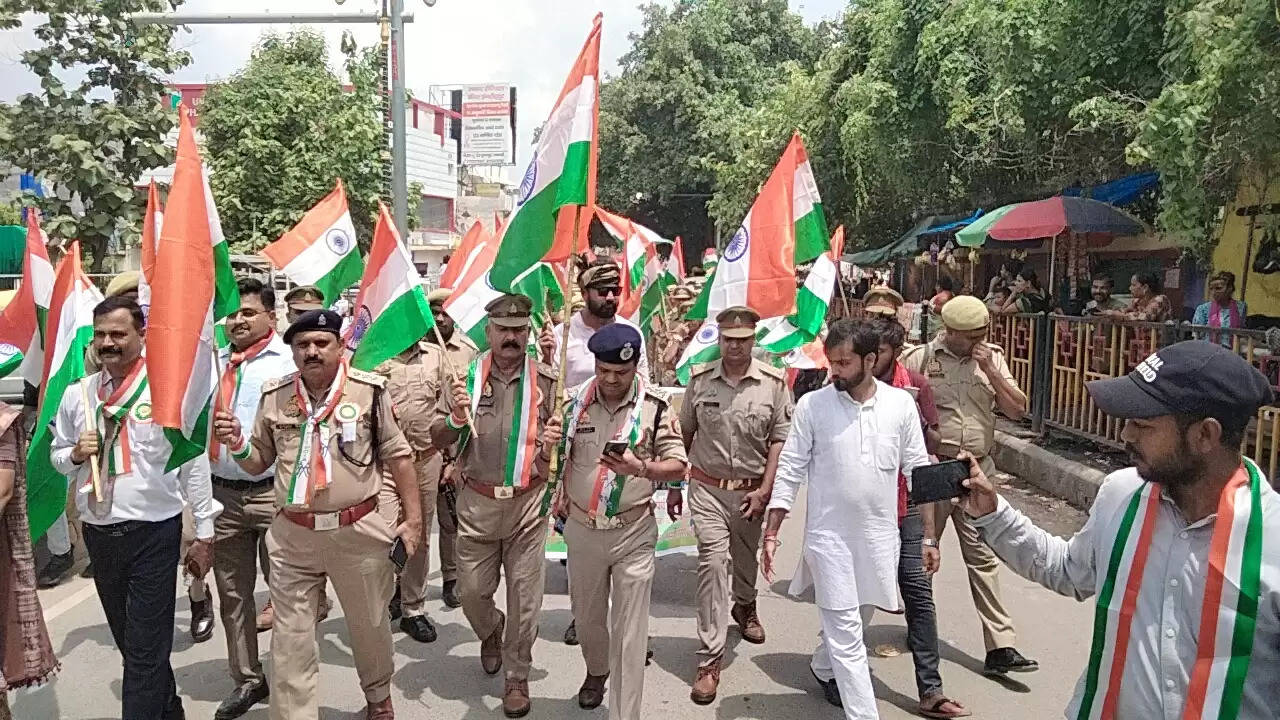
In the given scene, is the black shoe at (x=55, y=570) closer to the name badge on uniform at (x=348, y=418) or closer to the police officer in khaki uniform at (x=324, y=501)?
the police officer in khaki uniform at (x=324, y=501)

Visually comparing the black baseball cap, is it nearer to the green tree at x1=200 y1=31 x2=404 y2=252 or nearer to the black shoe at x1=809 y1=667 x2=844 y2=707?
the black shoe at x1=809 y1=667 x2=844 y2=707

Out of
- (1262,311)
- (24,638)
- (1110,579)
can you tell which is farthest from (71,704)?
(1262,311)

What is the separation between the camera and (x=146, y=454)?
3918mm

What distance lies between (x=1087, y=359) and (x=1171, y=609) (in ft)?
24.2

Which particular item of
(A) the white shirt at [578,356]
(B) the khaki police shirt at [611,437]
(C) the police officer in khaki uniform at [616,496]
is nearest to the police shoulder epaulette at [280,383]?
(C) the police officer in khaki uniform at [616,496]

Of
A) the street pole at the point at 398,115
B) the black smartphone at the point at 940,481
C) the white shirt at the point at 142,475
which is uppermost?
the street pole at the point at 398,115

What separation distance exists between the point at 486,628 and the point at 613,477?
46.6 inches

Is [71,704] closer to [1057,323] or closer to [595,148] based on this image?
[595,148]

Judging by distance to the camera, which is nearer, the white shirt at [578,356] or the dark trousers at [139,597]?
the dark trousers at [139,597]

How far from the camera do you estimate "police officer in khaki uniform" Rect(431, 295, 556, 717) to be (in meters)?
4.53

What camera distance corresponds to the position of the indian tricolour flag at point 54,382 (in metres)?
4.45

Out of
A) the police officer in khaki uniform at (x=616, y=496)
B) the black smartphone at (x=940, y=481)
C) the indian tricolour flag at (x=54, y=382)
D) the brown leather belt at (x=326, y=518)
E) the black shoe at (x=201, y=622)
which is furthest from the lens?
the black shoe at (x=201, y=622)

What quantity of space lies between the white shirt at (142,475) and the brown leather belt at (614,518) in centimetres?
151

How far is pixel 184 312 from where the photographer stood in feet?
12.3
